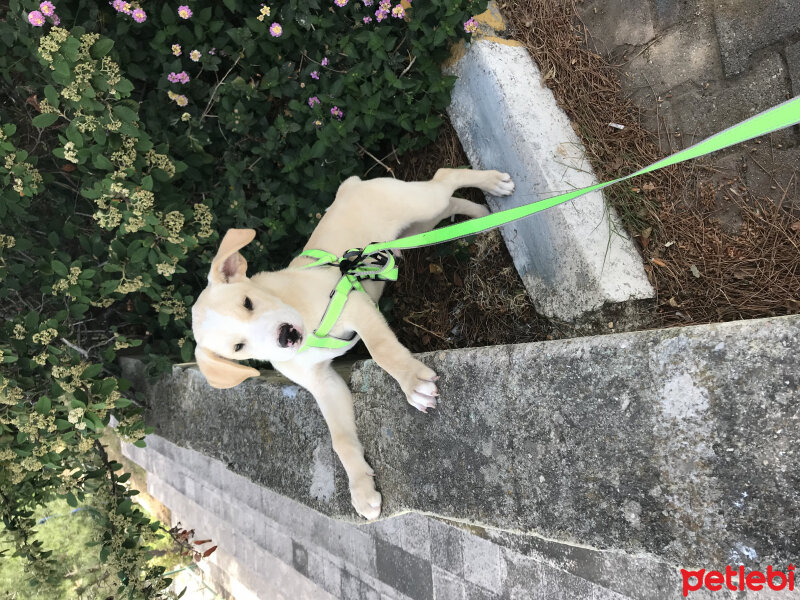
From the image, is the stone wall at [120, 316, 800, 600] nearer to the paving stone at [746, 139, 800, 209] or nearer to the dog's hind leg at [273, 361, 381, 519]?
the dog's hind leg at [273, 361, 381, 519]

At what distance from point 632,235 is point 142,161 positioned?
265cm

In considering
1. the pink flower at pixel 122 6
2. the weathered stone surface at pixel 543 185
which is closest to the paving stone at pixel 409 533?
the weathered stone surface at pixel 543 185

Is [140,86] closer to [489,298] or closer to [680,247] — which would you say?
[489,298]

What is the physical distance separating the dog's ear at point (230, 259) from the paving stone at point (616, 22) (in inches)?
85.0

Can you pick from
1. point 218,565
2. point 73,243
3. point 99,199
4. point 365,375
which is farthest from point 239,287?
point 218,565

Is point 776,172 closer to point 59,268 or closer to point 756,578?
point 756,578

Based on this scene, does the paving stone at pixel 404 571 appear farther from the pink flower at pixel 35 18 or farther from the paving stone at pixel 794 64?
the pink flower at pixel 35 18

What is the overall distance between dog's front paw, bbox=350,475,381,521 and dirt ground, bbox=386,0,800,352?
3.81 feet

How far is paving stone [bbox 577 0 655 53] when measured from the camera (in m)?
2.66

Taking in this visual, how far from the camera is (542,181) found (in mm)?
2717

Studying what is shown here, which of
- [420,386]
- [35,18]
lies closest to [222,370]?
[420,386]

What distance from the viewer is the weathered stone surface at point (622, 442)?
1.19m

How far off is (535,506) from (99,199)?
255cm

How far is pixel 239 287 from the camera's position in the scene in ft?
7.93
